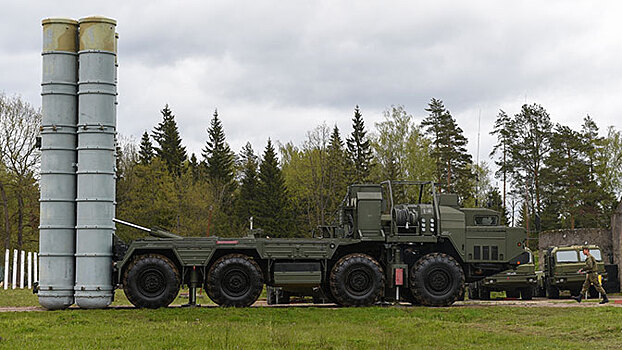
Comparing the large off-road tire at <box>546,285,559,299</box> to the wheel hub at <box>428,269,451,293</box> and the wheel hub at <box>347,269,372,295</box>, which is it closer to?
the wheel hub at <box>428,269,451,293</box>

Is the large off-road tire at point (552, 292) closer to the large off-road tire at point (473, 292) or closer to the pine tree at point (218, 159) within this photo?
the large off-road tire at point (473, 292)

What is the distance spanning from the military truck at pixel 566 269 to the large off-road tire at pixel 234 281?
47.3 feet

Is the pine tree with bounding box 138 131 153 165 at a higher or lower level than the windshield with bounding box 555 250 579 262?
higher

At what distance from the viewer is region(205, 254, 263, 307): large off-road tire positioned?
20.5 m

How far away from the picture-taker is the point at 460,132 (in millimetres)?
67500

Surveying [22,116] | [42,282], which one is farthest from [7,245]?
[42,282]

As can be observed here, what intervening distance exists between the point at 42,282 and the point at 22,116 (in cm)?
3130

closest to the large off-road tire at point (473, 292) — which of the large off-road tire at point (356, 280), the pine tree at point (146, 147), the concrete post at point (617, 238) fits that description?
the concrete post at point (617, 238)

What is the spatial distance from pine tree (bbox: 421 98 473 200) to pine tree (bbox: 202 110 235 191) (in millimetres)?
20272

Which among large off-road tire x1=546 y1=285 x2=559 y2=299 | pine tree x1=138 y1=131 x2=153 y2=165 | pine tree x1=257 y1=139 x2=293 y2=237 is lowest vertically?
large off-road tire x1=546 y1=285 x2=559 y2=299

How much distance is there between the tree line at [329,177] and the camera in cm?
5034

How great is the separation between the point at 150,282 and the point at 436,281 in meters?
7.57

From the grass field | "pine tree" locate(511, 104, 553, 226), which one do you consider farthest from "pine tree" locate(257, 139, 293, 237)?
the grass field

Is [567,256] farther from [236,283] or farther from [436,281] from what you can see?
[236,283]
